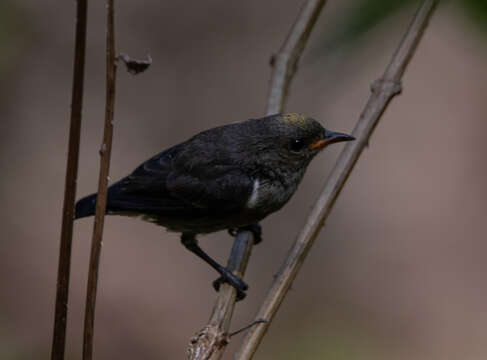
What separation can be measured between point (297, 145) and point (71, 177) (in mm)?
2274

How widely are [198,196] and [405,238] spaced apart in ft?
10.7

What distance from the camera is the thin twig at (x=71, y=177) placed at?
1.44 meters

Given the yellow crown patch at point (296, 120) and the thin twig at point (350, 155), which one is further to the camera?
the yellow crown patch at point (296, 120)

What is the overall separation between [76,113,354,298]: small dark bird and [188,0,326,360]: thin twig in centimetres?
15

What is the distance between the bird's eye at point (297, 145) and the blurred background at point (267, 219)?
3.94ft

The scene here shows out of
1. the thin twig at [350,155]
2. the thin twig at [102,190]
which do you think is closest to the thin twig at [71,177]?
the thin twig at [102,190]

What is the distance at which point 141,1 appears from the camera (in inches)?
326

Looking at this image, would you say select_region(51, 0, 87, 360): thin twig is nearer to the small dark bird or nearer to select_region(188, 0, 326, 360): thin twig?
select_region(188, 0, 326, 360): thin twig

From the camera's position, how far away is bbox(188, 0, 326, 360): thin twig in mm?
2178

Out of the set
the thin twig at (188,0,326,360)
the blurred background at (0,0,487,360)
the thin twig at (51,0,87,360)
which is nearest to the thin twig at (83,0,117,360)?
the thin twig at (51,0,87,360)

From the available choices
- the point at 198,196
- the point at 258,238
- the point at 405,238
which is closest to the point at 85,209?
the point at 198,196

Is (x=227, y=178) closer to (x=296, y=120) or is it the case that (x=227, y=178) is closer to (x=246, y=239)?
(x=246, y=239)

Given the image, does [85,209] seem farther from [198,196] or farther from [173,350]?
[173,350]

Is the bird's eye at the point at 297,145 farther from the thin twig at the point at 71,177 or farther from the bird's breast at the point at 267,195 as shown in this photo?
the thin twig at the point at 71,177
